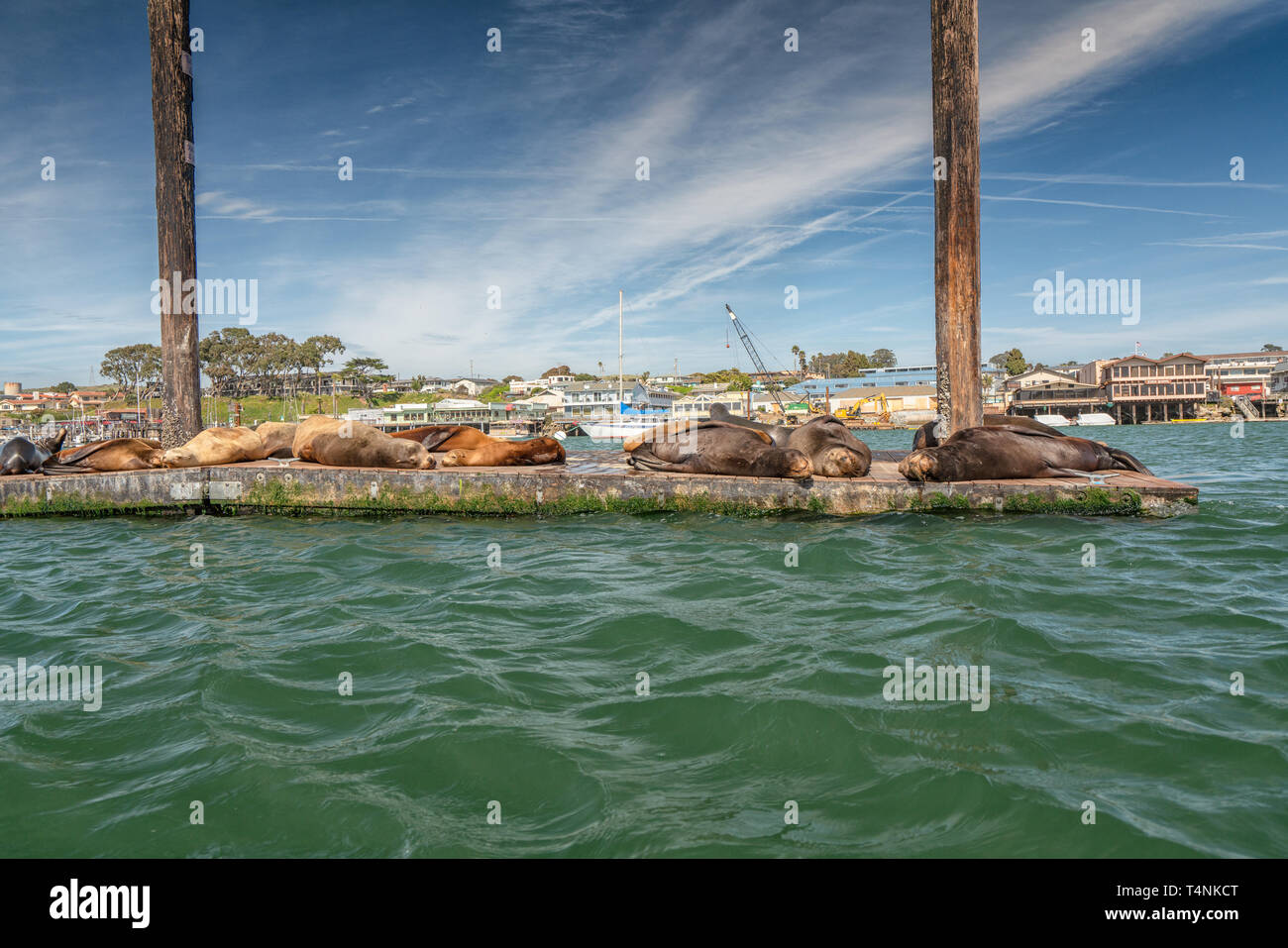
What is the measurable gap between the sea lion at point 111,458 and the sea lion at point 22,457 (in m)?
0.25

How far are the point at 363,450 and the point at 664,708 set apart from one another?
7.71m

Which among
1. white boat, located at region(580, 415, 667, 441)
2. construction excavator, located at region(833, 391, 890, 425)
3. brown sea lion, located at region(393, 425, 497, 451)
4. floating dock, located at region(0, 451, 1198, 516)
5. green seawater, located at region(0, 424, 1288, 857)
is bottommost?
green seawater, located at region(0, 424, 1288, 857)

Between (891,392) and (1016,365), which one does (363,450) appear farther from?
(1016,365)

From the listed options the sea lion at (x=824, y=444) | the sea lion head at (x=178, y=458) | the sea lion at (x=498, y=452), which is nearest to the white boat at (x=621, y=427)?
the sea lion at (x=498, y=452)

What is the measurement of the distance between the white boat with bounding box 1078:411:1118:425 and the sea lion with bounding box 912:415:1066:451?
78.9 metres

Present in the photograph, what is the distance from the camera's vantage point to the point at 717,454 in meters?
8.80

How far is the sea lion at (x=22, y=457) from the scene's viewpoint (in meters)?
9.90

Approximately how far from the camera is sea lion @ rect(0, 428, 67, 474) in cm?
990

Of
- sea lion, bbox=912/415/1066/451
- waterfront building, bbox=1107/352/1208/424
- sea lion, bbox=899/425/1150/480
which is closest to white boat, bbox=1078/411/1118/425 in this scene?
waterfront building, bbox=1107/352/1208/424

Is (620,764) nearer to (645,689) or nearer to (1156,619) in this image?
(645,689)

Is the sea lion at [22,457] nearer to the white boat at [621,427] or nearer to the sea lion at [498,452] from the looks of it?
the sea lion at [498,452]

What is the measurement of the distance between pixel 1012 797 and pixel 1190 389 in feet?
323

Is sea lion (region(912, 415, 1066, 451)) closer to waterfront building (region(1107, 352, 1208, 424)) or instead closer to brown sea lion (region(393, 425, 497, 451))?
brown sea lion (region(393, 425, 497, 451))
